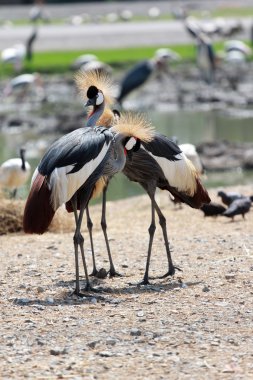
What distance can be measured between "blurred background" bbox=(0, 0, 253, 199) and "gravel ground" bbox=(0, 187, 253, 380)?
3.76 m

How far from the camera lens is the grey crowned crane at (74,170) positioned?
9430 mm

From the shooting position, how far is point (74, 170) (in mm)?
9461

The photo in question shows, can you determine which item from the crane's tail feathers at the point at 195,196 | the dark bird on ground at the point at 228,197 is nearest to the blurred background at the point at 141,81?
the dark bird on ground at the point at 228,197

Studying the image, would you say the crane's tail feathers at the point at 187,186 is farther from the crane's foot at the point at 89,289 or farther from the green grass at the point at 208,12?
the green grass at the point at 208,12

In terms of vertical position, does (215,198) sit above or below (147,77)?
below

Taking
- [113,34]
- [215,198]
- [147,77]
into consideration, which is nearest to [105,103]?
[215,198]

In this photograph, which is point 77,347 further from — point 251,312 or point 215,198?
point 215,198

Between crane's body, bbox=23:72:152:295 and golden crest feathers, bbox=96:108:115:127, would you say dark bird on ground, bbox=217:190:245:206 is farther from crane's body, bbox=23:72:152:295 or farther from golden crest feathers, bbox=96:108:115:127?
crane's body, bbox=23:72:152:295

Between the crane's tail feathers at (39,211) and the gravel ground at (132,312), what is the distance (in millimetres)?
568

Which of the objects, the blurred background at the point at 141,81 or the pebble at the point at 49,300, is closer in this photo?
the pebble at the point at 49,300

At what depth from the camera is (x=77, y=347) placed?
788 cm

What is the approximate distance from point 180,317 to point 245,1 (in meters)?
55.1

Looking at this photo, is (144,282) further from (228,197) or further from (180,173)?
(228,197)

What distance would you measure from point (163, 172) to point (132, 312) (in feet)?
6.23
